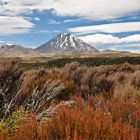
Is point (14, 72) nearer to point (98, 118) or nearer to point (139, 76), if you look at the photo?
point (98, 118)

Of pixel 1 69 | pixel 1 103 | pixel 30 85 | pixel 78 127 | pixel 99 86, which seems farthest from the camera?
pixel 99 86

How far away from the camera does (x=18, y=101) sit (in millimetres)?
8508

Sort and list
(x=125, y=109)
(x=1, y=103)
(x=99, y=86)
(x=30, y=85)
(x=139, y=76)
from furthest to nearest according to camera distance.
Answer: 1. (x=139, y=76)
2. (x=99, y=86)
3. (x=30, y=85)
4. (x=1, y=103)
5. (x=125, y=109)

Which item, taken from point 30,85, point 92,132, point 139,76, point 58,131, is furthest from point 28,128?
point 139,76

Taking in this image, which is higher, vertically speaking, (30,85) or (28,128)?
(28,128)

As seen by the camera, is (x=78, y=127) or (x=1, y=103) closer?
(x=78, y=127)

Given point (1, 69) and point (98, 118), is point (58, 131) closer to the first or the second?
point (98, 118)

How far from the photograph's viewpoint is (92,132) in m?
3.89

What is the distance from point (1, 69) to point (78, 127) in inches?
219

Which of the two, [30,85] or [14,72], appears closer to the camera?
[14,72]

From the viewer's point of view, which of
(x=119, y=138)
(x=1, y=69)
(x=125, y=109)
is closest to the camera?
(x=119, y=138)

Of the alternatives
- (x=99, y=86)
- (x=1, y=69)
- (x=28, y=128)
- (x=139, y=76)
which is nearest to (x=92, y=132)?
(x=28, y=128)

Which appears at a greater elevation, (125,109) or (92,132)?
(92,132)

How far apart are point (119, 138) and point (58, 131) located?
0.63 meters
